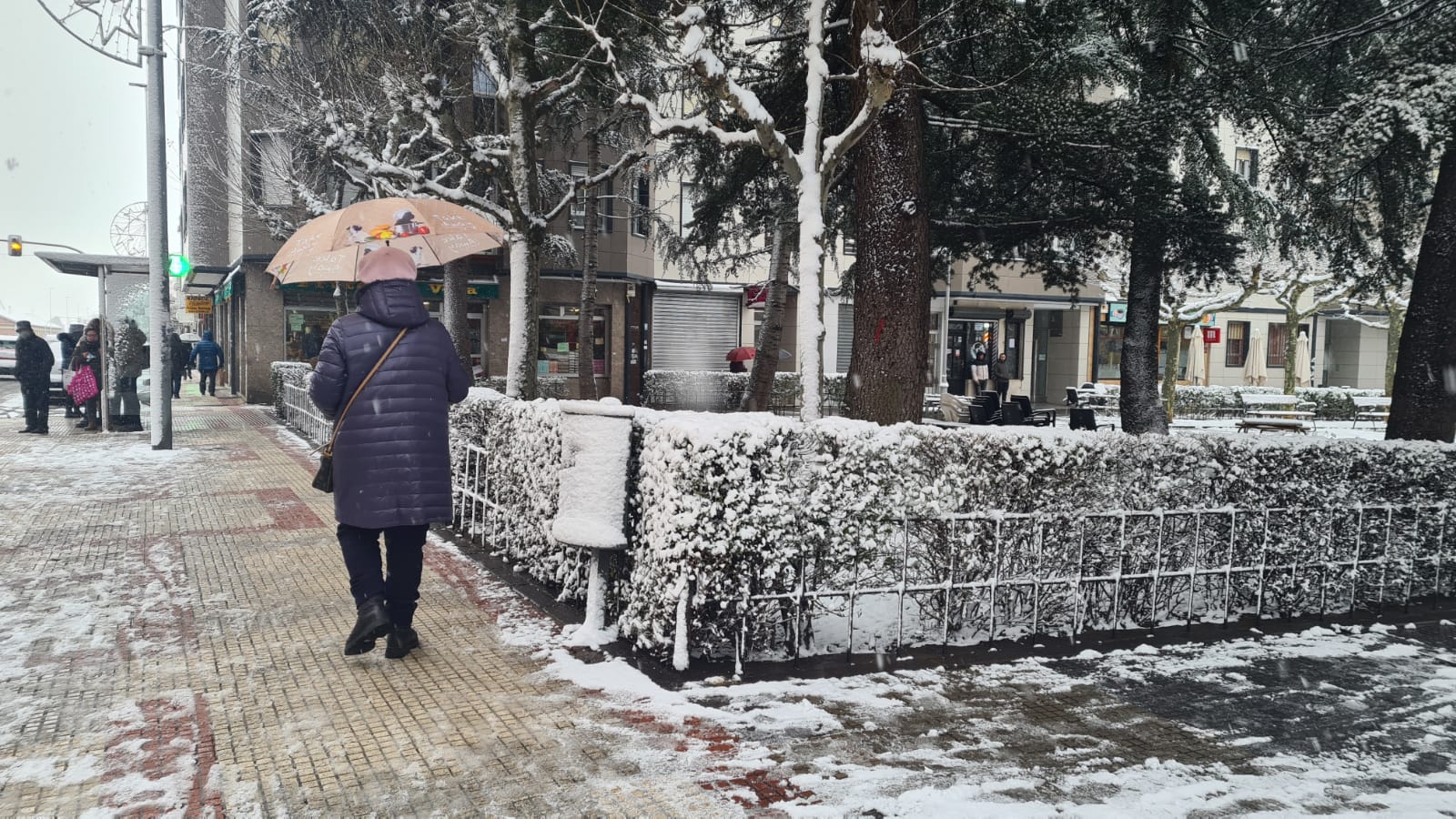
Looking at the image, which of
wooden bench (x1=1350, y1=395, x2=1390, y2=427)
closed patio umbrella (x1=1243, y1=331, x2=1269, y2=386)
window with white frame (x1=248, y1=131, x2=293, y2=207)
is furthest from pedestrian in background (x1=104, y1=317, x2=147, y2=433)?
closed patio umbrella (x1=1243, y1=331, x2=1269, y2=386)

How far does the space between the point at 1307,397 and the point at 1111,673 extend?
2583 centimetres

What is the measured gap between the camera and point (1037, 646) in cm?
542

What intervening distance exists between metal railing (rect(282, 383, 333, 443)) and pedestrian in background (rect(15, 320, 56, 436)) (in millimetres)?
3706

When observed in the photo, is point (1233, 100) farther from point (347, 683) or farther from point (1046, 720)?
point (347, 683)

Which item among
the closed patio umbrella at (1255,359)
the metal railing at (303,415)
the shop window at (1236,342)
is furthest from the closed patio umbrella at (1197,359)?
the metal railing at (303,415)

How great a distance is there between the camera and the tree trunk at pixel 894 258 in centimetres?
788

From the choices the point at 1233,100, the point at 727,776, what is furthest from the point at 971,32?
the point at 727,776

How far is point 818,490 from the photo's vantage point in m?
4.87

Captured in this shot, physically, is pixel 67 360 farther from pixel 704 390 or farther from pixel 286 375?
pixel 704 390

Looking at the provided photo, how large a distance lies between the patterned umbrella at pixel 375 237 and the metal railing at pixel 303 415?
304 inches

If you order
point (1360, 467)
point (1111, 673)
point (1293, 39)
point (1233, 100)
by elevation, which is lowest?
point (1111, 673)

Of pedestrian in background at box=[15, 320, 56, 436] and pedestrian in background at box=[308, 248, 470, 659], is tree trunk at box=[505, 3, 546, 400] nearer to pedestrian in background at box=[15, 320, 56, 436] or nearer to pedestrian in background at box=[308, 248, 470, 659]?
pedestrian in background at box=[308, 248, 470, 659]

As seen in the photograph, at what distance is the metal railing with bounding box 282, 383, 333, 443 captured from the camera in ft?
49.5

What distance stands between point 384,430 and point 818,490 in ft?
7.06
